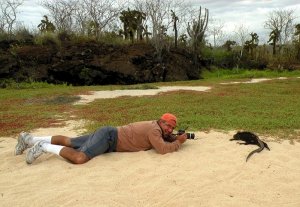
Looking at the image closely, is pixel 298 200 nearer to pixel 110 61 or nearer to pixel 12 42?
pixel 110 61

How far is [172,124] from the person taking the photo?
636cm

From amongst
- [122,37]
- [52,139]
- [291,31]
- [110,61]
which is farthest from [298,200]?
[291,31]

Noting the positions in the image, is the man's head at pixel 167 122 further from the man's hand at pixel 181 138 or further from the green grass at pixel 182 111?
the green grass at pixel 182 111

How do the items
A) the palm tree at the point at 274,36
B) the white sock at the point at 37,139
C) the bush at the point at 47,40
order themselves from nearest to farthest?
the white sock at the point at 37,139, the bush at the point at 47,40, the palm tree at the point at 274,36

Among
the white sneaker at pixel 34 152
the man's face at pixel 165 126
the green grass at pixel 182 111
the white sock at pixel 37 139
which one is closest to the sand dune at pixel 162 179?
the white sneaker at pixel 34 152

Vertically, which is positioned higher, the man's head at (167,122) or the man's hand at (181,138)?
the man's head at (167,122)

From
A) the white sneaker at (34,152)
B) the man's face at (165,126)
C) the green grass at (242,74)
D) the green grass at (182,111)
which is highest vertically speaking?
the man's face at (165,126)

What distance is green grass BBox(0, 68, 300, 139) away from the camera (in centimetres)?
895

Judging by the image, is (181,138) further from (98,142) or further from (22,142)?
(22,142)

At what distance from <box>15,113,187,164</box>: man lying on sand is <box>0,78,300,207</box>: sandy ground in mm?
118

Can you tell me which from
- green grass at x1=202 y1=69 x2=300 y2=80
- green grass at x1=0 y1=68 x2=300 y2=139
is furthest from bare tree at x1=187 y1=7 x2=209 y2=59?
green grass at x1=0 y1=68 x2=300 y2=139

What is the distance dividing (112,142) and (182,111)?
4.92 metres

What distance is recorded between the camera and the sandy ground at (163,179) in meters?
4.85

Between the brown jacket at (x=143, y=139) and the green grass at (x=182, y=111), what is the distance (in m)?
2.29
